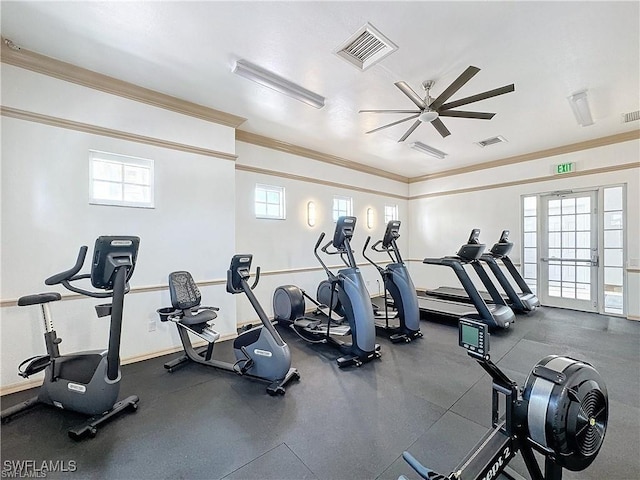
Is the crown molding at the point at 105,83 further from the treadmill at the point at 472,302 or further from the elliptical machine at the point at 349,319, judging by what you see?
the treadmill at the point at 472,302

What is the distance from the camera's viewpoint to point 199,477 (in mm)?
1681

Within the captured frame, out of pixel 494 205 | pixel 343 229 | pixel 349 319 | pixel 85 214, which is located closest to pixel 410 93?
pixel 343 229

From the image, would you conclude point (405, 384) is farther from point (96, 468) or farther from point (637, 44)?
point (637, 44)

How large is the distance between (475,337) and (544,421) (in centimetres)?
43

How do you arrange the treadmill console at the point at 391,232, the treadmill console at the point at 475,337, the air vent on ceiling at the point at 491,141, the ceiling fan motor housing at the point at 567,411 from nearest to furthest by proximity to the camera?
the ceiling fan motor housing at the point at 567,411 → the treadmill console at the point at 475,337 → the treadmill console at the point at 391,232 → the air vent on ceiling at the point at 491,141

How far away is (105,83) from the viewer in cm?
311

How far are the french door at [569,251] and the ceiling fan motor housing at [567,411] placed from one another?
5.48m

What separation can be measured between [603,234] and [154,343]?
25.3 ft

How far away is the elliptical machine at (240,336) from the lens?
271cm

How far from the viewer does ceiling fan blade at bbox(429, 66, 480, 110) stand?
2.43 m

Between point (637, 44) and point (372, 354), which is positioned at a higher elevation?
point (637, 44)

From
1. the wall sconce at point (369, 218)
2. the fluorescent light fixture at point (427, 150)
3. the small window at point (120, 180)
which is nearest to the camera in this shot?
the small window at point (120, 180)

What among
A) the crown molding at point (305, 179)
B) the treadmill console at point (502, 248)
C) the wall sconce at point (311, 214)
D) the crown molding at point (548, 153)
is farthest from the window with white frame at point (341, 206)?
the treadmill console at point (502, 248)

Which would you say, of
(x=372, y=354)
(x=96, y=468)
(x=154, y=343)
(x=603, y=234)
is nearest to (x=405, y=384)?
(x=372, y=354)
